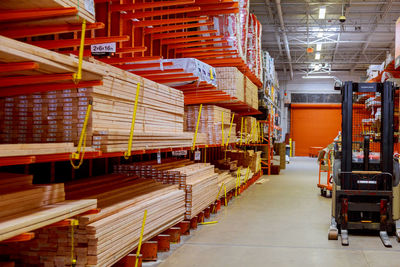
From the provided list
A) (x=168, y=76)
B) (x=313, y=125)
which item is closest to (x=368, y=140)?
(x=168, y=76)

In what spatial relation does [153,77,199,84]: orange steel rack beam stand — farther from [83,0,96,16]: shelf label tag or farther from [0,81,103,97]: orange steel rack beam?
[83,0,96,16]: shelf label tag

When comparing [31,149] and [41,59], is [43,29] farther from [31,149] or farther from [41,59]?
[31,149]

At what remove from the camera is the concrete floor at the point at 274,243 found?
16.9 feet

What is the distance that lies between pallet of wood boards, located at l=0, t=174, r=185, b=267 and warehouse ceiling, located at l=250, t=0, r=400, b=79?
494 inches

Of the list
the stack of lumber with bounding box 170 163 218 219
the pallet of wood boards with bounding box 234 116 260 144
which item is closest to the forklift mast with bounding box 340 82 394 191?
the stack of lumber with bounding box 170 163 218 219

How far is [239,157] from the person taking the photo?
42.8ft

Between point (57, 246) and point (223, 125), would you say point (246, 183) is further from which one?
point (57, 246)

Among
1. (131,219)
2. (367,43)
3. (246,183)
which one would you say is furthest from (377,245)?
(367,43)

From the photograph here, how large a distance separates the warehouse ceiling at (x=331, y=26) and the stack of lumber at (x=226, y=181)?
8.93 m

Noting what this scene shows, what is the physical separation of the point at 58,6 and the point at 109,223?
2.01 metres

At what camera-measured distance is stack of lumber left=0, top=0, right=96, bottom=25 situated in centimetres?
288

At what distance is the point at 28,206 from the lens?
120 inches

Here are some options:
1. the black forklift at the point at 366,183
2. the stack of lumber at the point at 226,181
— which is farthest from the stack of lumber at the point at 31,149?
the stack of lumber at the point at 226,181

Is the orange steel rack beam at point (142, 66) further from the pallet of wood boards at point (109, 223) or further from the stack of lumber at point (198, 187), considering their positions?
the stack of lumber at point (198, 187)
